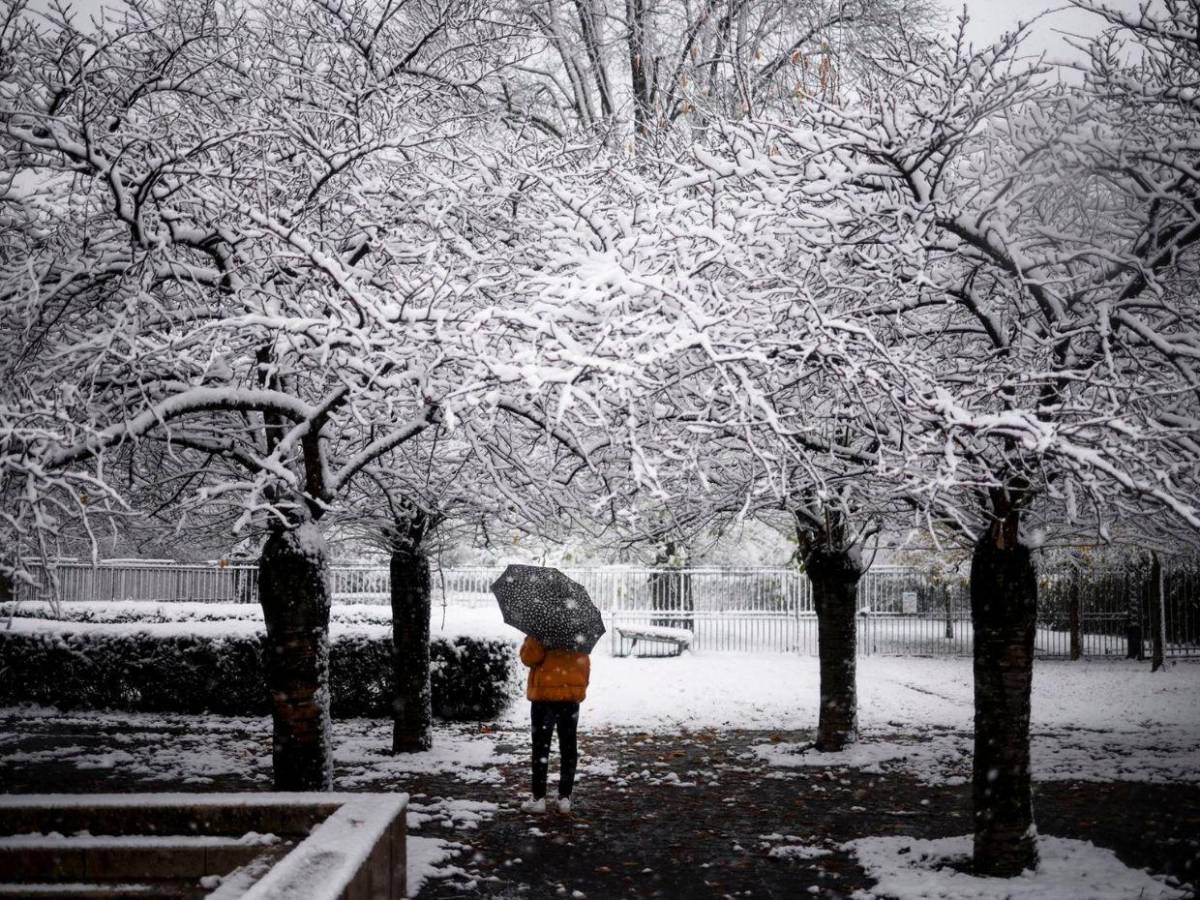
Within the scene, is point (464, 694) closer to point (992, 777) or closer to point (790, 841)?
point (790, 841)

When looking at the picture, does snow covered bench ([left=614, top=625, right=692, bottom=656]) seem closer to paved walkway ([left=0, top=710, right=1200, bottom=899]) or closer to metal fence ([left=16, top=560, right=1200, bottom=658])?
metal fence ([left=16, top=560, right=1200, bottom=658])

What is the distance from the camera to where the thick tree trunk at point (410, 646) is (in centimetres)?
1004

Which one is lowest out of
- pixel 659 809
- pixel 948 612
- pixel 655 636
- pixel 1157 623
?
pixel 659 809

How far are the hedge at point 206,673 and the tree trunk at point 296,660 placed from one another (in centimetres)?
609

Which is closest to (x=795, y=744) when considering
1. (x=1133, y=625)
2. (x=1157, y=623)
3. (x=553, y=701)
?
(x=553, y=701)

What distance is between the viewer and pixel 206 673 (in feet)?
44.2

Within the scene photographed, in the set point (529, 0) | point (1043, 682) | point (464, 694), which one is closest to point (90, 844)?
point (464, 694)

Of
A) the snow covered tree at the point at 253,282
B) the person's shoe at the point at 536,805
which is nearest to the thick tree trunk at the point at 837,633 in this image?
the person's shoe at the point at 536,805

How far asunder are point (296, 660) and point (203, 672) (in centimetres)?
783

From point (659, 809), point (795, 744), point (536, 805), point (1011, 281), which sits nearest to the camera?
point (1011, 281)

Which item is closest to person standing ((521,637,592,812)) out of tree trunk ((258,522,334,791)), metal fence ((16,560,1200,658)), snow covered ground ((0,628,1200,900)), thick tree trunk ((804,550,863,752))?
snow covered ground ((0,628,1200,900))

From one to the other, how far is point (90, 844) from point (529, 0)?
12108 mm

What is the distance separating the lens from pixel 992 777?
598 cm

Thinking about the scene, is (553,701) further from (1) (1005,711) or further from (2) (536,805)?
(1) (1005,711)
